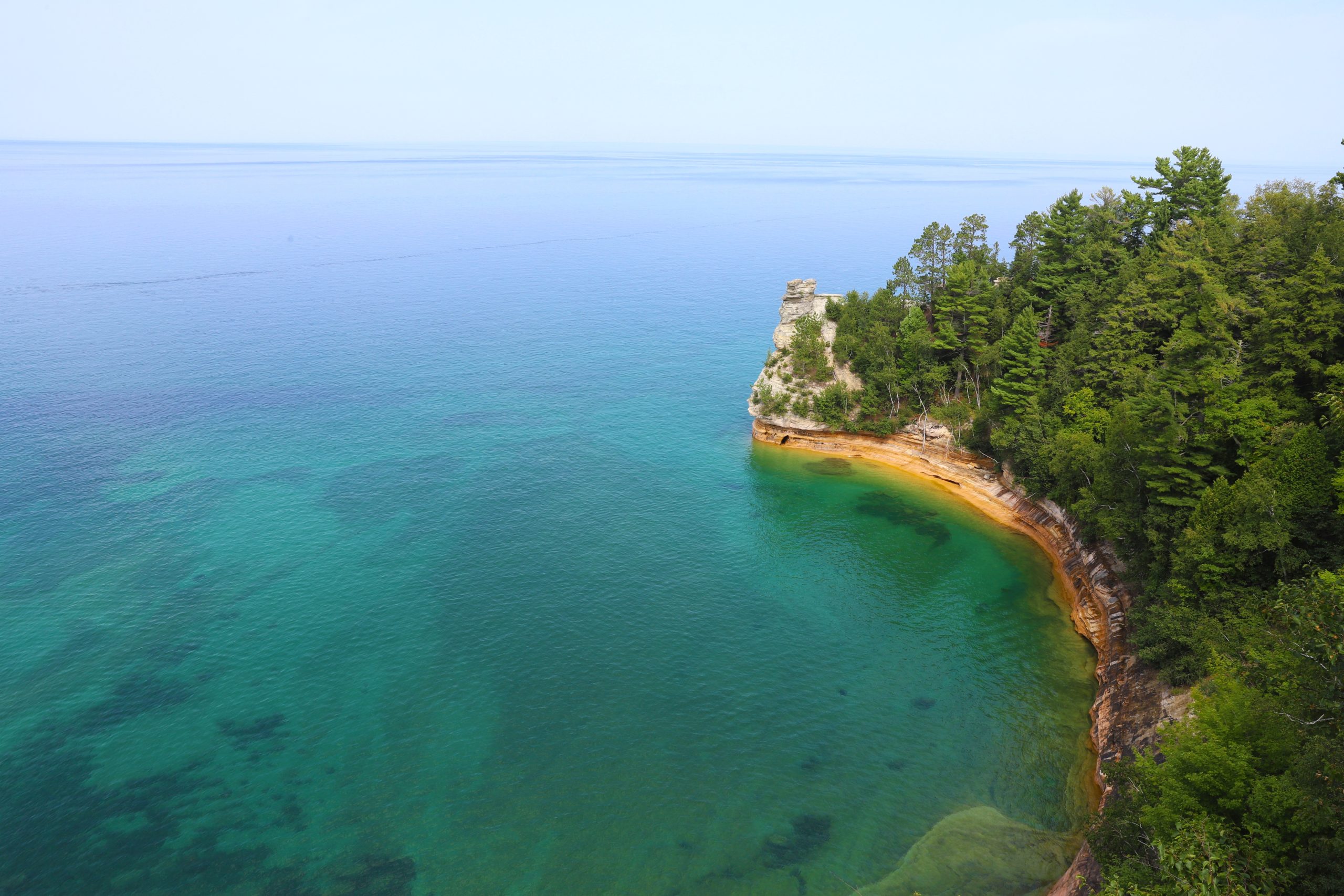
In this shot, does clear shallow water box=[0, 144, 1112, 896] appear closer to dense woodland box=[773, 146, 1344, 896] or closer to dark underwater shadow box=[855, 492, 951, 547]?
dark underwater shadow box=[855, 492, 951, 547]

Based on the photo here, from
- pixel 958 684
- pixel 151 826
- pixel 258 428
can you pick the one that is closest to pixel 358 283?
pixel 258 428

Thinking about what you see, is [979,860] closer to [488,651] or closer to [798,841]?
[798,841]

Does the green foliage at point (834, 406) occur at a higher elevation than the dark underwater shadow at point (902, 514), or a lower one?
higher

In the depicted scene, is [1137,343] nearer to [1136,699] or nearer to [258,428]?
[1136,699]

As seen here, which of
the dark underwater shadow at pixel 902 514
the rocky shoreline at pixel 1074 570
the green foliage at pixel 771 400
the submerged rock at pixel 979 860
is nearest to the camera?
the submerged rock at pixel 979 860

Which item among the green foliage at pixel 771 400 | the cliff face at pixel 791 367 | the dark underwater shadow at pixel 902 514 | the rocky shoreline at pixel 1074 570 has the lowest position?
the dark underwater shadow at pixel 902 514

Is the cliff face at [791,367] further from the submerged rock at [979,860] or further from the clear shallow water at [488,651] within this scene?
the submerged rock at [979,860]

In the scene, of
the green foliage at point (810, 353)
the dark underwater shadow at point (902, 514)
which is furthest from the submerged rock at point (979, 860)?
the green foliage at point (810, 353)
